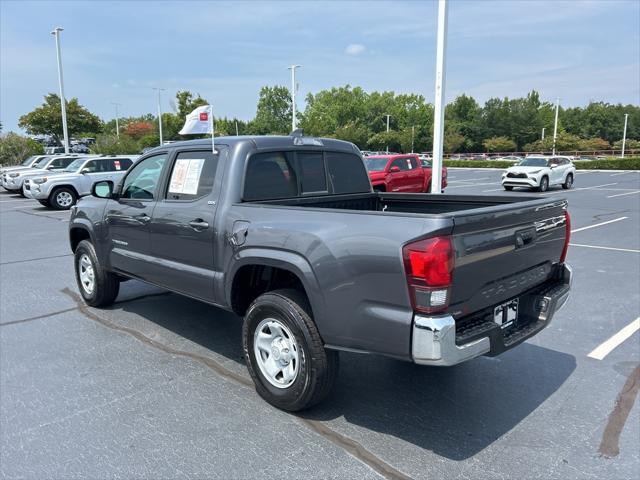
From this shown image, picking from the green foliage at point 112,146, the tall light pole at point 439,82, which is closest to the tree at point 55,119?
the green foliage at point 112,146

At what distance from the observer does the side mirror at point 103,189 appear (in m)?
5.33

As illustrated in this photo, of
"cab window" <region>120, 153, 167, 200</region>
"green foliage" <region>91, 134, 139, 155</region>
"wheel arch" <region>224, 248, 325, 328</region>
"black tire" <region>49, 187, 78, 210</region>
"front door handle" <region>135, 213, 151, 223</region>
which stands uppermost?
"green foliage" <region>91, 134, 139, 155</region>

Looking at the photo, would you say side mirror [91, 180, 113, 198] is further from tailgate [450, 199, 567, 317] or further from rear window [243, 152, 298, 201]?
tailgate [450, 199, 567, 317]

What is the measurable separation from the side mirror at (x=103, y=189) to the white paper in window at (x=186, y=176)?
125cm

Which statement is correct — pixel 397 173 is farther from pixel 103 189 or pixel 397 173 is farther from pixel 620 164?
pixel 620 164

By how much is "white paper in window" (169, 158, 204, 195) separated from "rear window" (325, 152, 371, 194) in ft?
3.92

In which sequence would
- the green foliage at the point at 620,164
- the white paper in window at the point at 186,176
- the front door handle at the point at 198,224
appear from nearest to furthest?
the front door handle at the point at 198,224 → the white paper in window at the point at 186,176 → the green foliage at the point at 620,164

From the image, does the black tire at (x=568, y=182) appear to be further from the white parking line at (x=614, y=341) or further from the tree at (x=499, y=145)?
the tree at (x=499, y=145)

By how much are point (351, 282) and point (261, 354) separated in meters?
1.08

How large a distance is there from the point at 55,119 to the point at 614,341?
51871mm

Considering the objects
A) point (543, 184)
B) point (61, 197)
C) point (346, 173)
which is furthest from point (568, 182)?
point (346, 173)

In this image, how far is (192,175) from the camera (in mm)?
4285

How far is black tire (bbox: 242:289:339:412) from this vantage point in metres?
3.20

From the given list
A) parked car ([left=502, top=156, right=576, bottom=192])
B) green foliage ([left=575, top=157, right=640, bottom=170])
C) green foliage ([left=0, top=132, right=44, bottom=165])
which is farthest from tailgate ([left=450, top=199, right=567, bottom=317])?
green foliage ([left=575, top=157, right=640, bottom=170])
